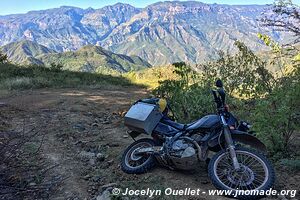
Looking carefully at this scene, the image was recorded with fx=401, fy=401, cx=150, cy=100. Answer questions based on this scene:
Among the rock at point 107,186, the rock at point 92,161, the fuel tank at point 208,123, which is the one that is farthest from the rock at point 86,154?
the fuel tank at point 208,123

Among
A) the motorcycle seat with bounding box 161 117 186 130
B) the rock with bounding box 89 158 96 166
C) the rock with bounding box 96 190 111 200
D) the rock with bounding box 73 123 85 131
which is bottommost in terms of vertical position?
the rock with bounding box 73 123 85 131

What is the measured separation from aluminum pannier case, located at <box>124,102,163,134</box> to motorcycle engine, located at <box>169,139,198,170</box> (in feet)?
1.84

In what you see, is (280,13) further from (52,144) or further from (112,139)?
(52,144)

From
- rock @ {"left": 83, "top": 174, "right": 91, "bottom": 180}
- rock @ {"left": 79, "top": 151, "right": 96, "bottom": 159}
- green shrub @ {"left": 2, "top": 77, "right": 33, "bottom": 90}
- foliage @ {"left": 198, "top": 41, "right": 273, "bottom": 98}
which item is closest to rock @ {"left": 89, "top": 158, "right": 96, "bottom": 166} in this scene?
rock @ {"left": 79, "top": 151, "right": 96, "bottom": 159}

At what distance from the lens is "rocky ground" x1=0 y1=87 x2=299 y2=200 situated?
18.3 feet

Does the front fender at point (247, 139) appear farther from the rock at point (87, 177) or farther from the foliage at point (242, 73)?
the foliage at point (242, 73)

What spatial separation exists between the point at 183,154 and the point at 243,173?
844 millimetres

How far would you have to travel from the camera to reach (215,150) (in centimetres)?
557

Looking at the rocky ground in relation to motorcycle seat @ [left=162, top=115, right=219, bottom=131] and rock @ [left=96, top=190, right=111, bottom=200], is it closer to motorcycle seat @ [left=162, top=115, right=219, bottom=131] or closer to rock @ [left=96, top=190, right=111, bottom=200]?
rock @ [left=96, top=190, right=111, bottom=200]

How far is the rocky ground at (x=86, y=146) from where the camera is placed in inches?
219

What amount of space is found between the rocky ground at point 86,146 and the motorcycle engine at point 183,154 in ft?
0.83

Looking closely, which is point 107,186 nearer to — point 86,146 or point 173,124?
point 173,124

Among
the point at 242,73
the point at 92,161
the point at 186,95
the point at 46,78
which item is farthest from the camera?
the point at 46,78

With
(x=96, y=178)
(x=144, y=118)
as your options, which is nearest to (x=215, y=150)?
(x=144, y=118)
